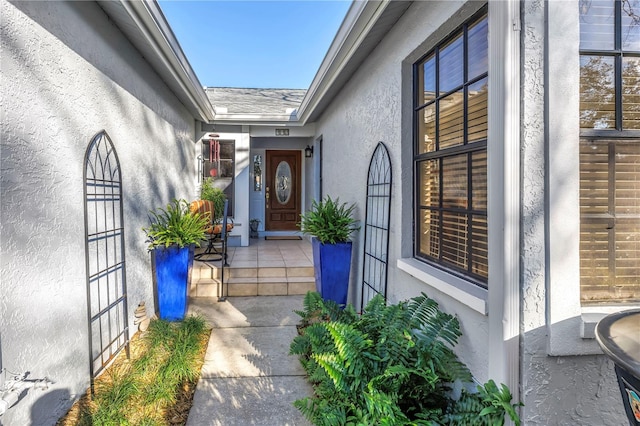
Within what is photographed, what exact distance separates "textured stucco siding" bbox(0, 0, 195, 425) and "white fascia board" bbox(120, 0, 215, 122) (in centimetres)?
24

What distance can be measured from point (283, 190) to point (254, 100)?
226cm

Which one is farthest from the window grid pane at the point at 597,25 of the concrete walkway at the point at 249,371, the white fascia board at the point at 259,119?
the white fascia board at the point at 259,119

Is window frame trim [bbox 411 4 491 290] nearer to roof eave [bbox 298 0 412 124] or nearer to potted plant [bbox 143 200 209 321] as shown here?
roof eave [bbox 298 0 412 124]

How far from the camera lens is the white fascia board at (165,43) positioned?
109 inches

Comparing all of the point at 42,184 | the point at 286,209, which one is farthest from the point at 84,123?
the point at 286,209

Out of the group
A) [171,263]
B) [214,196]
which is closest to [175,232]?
[171,263]

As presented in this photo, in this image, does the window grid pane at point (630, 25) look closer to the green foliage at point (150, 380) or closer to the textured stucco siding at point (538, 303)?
the textured stucco siding at point (538, 303)

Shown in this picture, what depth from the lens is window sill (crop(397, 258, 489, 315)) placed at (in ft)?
5.79

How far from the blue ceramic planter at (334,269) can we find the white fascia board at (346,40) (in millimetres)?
2003

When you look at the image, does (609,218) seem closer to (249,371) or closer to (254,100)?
(249,371)

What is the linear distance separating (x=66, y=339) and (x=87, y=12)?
2.22m

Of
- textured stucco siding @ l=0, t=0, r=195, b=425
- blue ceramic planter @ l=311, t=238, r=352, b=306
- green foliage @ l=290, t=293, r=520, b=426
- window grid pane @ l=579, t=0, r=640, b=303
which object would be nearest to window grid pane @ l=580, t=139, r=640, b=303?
window grid pane @ l=579, t=0, r=640, b=303

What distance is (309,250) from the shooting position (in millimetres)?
6660

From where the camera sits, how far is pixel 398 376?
71.5 inches
